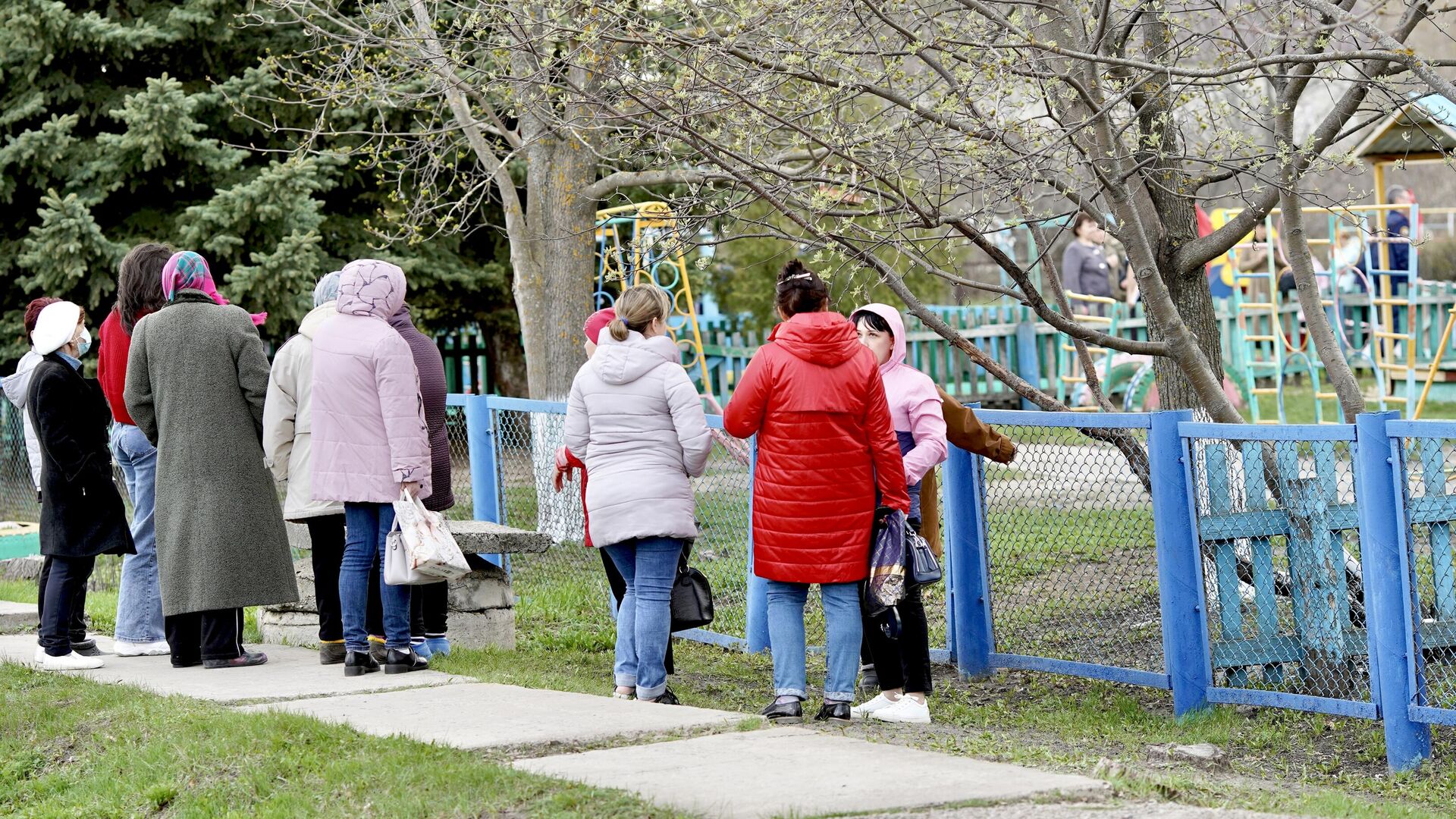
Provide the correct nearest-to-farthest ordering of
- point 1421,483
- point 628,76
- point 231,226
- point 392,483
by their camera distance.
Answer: point 1421,483 < point 392,483 < point 628,76 < point 231,226

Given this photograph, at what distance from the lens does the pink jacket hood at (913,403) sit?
19.7 feet

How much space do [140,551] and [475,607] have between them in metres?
1.51

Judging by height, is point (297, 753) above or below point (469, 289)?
below

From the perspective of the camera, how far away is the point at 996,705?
6.50 meters

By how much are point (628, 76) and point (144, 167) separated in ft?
24.6

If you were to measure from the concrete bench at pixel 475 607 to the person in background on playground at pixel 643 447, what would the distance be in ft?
5.06

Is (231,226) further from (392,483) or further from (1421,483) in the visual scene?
(1421,483)

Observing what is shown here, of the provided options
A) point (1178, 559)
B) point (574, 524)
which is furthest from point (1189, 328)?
point (574, 524)

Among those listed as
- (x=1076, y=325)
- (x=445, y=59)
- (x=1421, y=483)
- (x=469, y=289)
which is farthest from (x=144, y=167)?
(x=1421, y=483)

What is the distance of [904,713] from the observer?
5836mm

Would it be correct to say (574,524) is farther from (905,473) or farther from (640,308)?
(905,473)

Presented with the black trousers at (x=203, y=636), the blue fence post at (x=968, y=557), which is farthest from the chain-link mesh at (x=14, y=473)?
the blue fence post at (x=968, y=557)

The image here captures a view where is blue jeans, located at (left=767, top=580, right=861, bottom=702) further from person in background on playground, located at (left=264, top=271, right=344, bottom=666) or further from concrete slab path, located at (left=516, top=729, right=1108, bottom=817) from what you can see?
person in background on playground, located at (left=264, top=271, right=344, bottom=666)

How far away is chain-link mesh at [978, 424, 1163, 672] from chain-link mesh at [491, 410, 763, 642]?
1.33 metres
